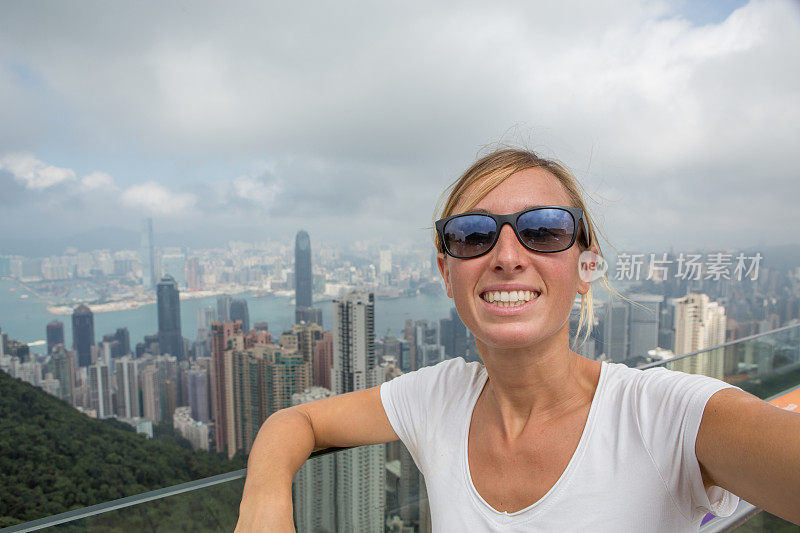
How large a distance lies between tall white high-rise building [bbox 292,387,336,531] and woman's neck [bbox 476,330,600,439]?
59 cm

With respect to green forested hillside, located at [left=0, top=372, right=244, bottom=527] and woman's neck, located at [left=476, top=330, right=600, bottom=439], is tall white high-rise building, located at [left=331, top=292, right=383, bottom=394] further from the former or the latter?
woman's neck, located at [left=476, top=330, right=600, bottom=439]

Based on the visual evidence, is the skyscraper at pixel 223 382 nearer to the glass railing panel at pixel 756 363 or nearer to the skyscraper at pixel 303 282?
the skyscraper at pixel 303 282

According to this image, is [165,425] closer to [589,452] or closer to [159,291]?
[159,291]

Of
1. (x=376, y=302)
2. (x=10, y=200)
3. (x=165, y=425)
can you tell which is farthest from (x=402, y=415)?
(x=10, y=200)

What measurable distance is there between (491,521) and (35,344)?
29.0 meters

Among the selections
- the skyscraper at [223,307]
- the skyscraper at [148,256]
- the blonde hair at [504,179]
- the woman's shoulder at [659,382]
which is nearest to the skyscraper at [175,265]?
the skyscraper at [148,256]

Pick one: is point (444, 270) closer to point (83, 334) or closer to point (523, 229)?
point (523, 229)

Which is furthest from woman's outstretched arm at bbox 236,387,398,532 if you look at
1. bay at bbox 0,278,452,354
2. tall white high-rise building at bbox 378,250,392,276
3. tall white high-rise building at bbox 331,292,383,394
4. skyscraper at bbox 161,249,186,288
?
skyscraper at bbox 161,249,186,288

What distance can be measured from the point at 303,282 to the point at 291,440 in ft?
84.8

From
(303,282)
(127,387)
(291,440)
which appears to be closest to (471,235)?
(291,440)

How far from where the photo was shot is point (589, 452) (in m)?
0.81

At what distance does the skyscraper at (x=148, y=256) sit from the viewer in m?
26.8

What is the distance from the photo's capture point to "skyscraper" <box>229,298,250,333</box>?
80.4 ft

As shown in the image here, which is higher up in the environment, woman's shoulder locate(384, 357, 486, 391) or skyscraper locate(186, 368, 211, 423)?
woman's shoulder locate(384, 357, 486, 391)
